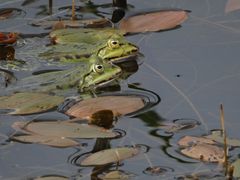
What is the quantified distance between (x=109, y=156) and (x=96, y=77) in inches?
25.4

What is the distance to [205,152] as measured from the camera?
99.5 inches

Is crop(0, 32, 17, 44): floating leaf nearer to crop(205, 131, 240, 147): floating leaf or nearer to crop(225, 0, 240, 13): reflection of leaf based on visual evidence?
crop(225, 0, 240, 13): reflection of leaf

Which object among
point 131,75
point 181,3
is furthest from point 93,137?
point 181,3

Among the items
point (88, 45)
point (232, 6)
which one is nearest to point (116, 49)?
point (88, 45)

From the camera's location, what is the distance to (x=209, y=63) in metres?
3.26

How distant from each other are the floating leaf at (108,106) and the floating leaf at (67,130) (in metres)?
0.10

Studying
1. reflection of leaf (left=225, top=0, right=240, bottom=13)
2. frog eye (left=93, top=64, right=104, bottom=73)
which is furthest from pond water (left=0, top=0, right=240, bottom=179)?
frog eye (left=93, top=64, right=104, bottom=73)

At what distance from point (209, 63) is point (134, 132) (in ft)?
2.17

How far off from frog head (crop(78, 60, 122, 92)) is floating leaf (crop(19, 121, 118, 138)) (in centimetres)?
35

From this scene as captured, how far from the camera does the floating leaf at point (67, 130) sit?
107 inches

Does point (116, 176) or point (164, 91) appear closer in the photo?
point (116, 176)

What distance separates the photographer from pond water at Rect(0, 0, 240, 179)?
2543mm

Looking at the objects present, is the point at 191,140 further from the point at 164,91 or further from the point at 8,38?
the point at 8,38

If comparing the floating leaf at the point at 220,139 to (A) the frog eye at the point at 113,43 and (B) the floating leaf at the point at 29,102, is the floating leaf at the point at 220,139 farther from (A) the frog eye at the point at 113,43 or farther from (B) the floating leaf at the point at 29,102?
(A) the frog eye at the point at 113,43
